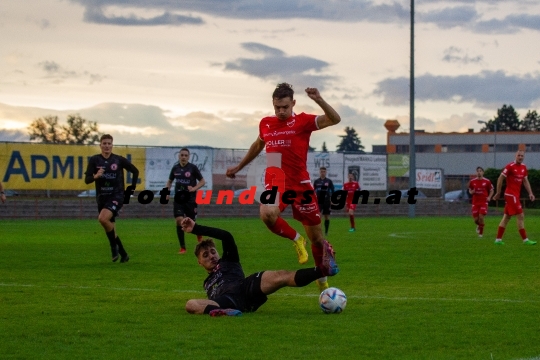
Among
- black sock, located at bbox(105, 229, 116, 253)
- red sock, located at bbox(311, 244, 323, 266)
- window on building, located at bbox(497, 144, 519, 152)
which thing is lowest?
black sock, located at bbox(105, 229, 116, 253)

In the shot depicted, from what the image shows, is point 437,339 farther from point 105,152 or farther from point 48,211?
point 48,211

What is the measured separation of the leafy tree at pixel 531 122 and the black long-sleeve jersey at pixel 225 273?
180841mm

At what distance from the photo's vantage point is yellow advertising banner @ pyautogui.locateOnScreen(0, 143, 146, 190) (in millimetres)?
47688

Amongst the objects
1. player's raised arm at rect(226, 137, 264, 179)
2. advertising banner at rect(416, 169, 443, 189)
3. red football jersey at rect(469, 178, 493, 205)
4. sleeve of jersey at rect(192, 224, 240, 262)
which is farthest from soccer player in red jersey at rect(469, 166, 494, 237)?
advertising banner at rect(416, 169, 443, 189)

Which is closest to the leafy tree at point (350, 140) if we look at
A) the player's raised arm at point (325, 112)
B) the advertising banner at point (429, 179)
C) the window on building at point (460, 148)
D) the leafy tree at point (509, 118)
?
the leafy tree at point (509, 118)

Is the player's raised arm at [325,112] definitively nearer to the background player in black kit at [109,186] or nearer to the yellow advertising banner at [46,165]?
the background player in black kit at [109,186]

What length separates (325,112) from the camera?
419 inches

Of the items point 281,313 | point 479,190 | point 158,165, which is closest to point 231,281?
point 281,313

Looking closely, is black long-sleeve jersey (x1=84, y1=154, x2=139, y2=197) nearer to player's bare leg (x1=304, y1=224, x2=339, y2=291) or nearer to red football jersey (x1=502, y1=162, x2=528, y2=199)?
player's bare leg (x1=304, y1=224, x2=339, y2=291)

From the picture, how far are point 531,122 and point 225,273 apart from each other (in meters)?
187

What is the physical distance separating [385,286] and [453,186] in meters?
62.8

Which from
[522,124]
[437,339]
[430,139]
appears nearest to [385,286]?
[437,339]

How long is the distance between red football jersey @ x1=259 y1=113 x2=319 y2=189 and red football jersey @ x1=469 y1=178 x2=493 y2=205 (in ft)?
64.6

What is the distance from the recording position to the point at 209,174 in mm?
51844
